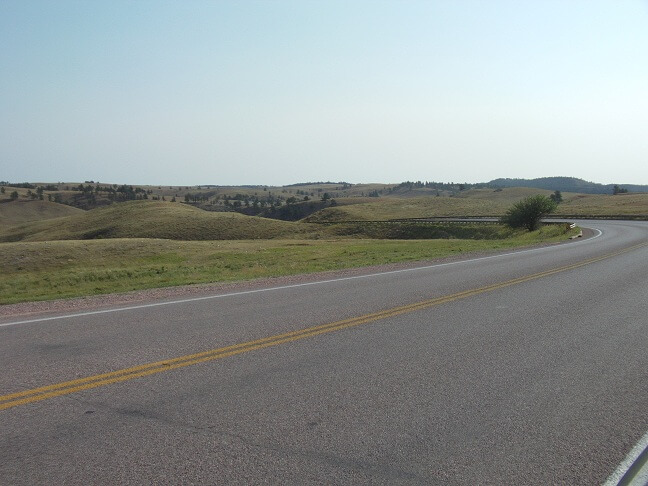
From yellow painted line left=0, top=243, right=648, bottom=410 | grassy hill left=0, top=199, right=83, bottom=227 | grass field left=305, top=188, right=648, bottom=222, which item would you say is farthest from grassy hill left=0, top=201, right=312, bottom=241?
yellow painted line left=0, top=243, right=648, bottom=410

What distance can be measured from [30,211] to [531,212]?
140m

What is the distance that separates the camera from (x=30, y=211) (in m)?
156

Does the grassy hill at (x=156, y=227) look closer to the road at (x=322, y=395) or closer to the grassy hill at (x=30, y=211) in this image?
the grassy hill at (x=30, y=211)

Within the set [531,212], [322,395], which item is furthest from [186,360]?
[531,212]

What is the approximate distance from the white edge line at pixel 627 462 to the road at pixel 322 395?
59 millimetres

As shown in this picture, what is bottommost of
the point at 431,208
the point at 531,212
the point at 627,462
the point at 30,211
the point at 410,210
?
the point at 30,211

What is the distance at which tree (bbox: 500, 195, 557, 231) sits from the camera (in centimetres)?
5772

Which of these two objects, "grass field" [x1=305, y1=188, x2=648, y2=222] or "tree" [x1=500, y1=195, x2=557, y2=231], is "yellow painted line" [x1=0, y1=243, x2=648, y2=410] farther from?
"grass field" [x1=305, y1=188, x2=648, y2=222]

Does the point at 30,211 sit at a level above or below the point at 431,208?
below

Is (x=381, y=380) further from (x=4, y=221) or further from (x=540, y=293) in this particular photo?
(x=4, y=221)

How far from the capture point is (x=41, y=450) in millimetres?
4512

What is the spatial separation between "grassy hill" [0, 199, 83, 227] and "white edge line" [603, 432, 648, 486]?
6224 inches

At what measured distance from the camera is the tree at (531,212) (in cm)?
5772

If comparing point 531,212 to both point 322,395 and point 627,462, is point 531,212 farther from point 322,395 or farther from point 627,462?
point 627,462
